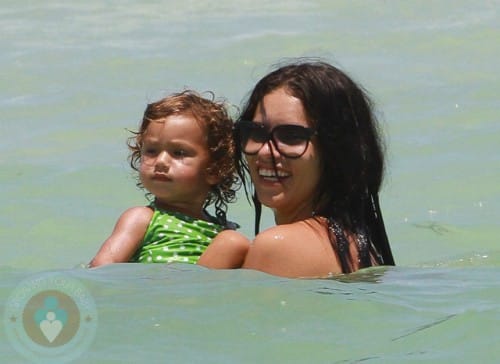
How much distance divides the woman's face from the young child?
669 millimetres

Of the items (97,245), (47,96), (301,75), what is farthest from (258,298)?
(47,96)

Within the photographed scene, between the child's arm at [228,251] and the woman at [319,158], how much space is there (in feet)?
0.16

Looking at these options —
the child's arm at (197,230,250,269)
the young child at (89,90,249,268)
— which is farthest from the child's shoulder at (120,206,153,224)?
the child's arm at (197,230,250,269)

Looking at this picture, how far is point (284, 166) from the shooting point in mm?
5020

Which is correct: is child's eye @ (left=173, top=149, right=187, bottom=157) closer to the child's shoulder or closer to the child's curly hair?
the child's curly hair

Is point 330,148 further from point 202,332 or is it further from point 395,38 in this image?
point 395,38

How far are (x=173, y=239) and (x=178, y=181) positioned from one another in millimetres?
262

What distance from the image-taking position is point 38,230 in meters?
7.81

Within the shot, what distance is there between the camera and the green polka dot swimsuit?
563cm

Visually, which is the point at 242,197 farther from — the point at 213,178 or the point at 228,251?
the point at 228,251

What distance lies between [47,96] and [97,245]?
10.2ft

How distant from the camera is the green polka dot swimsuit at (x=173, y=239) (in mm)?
5633

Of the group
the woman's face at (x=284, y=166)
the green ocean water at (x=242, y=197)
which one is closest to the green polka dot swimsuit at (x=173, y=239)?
the green ocean water at (x=242, y=197)

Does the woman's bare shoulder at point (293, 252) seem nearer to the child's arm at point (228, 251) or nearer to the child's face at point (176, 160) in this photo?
the child's arm at point (228, 251)
